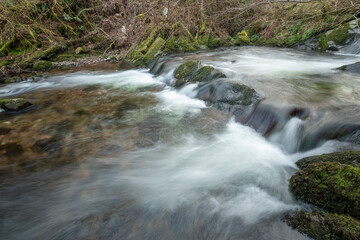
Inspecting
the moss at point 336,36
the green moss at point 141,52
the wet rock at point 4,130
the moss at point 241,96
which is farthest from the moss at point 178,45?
the wet rock at point 4,130

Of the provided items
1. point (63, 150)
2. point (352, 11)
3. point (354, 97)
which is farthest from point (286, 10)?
point (63, 150)

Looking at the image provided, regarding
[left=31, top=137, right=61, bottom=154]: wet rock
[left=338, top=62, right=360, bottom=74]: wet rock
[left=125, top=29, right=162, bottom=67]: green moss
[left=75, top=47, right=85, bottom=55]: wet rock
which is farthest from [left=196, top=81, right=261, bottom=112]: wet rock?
[left=75, top=47, right=85, bottom=55]: wet rock

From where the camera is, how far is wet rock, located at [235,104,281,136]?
11.7 ft

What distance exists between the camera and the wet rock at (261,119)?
11.7 feet

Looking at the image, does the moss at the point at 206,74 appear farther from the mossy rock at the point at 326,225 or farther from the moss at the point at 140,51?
the moss at the point at 140,51

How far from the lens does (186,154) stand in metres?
3.41

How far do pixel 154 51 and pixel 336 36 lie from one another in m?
7.48

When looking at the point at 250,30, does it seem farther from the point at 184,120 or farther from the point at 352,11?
the point at 184,120

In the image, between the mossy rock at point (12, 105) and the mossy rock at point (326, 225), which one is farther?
the mossy rock at point (12, 105)

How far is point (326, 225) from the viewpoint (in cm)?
173

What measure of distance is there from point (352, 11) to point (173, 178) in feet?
30.8

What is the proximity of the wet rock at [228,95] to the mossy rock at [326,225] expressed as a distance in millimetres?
2494

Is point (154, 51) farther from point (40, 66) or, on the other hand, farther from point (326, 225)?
point (326, 225)

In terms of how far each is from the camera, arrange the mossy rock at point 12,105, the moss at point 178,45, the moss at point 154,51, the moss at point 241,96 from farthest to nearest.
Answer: the moss at point 178,45 → the moss at point 154,51 → the mossy rock at point 12,105 → the moss at point 241,96
